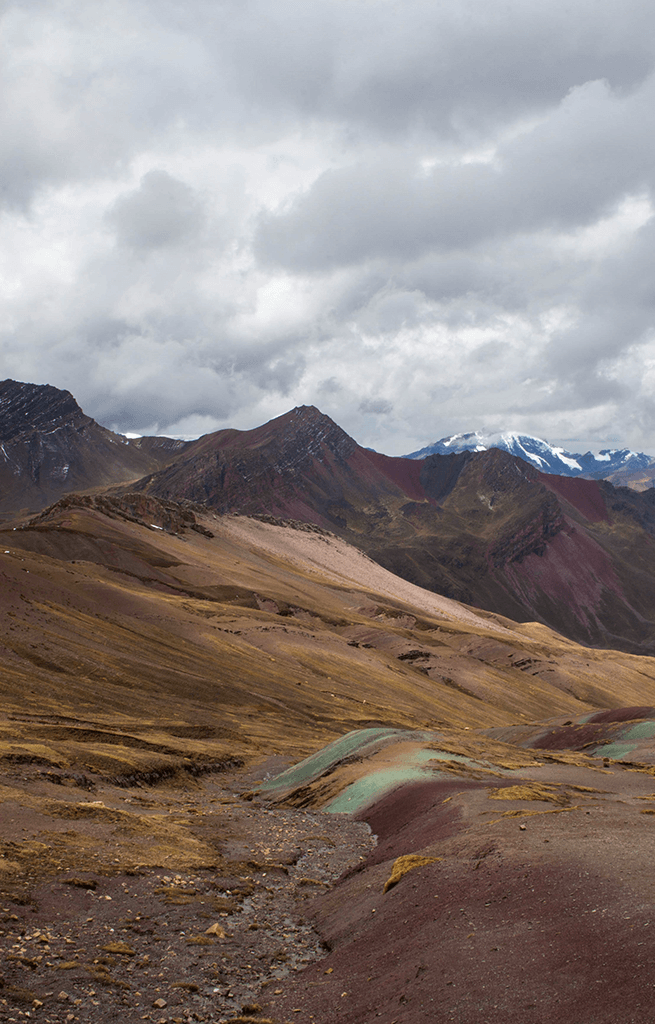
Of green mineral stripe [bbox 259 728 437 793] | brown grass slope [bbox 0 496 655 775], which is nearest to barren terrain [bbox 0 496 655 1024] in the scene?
green mineral stripe [bbox 259 728 437 793]

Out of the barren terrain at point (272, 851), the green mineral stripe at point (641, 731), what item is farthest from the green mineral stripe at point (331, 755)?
the green mineral stripe at point (641, 731)

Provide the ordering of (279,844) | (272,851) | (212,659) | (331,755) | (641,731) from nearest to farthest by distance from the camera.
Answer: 1. (272,851)
2. (279,844)
3. (331,755)
4. (641,731)
5. (212,659)

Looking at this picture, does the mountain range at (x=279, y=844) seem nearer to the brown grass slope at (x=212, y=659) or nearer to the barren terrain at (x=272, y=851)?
the barren terrain at (x=272, y=851)

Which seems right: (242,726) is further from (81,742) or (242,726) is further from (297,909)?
(297,909)

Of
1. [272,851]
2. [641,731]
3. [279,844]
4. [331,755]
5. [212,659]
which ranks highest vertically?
[272,851]

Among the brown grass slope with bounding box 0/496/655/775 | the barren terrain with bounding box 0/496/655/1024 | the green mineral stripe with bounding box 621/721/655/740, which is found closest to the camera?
the barren terrain with bounding box 0/496/655/1024

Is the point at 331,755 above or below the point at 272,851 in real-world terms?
below

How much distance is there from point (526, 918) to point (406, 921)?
3.62 metres

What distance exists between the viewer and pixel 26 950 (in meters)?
16.5

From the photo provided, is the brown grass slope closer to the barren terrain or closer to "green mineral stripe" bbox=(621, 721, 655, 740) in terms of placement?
the barren terrain

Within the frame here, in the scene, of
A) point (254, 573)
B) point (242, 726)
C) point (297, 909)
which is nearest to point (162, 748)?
point (242, 726)

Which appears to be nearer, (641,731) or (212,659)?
(641,731)

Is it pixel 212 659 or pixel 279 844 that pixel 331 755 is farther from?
pixel 212 659

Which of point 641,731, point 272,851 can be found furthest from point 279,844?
point 641,731
